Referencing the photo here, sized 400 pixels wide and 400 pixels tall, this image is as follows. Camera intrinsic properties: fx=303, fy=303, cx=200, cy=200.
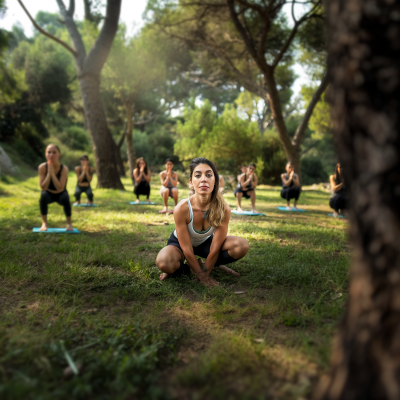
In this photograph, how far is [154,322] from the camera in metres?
2.52

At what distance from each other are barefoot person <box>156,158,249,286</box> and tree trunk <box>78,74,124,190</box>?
11030 millimetres

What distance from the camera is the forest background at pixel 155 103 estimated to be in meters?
18.3

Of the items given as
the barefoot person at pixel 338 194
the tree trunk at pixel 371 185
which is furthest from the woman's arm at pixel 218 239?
the barefoot person at pixel 338 194

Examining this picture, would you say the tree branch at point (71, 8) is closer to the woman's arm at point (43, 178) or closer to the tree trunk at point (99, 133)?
the tree trunk at point (99, 133)

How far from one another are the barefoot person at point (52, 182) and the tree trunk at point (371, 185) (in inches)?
212

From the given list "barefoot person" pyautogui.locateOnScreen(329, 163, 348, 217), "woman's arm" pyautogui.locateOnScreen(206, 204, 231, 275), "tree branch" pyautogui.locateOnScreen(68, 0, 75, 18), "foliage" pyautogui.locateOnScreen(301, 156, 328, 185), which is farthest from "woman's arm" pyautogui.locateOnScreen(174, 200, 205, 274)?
"foliage" pyautogui.locateOnScreen(301, 156, 328, 185)

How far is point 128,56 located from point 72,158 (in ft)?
35.6

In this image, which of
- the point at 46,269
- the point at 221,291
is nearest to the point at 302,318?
the point at 221,291

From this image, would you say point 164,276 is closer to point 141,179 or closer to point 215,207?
point 215,207

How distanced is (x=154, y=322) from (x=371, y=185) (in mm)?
1979

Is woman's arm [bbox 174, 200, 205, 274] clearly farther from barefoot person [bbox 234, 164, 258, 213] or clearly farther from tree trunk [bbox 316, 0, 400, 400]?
barefoot person [bbox 234, 164, 258, 213]

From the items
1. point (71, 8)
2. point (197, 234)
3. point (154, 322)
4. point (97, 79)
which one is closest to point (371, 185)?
point (154, 322)

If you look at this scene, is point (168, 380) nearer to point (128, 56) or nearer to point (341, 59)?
point (341, 59)

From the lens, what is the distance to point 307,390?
1579 millimetres
